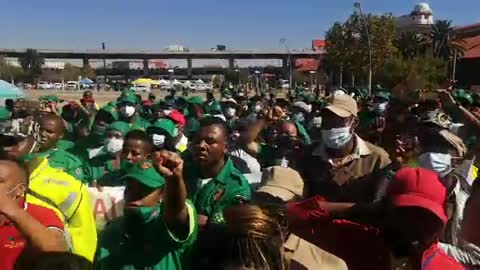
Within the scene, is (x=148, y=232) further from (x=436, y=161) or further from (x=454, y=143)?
(x=454, y=143)

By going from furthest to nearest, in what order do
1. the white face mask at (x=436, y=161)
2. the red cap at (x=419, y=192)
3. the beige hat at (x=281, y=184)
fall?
the white face mask at (x=436, y=161) < the beige hat at (x=281, y=184) < the red cap at (x=419, y=192)

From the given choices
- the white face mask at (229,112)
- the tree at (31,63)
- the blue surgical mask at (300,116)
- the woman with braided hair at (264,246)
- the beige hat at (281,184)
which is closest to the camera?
the woman with braided hair at (264,246)

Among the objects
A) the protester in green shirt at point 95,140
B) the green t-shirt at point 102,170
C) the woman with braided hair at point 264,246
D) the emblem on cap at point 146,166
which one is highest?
the emblem on cap at point 146,166

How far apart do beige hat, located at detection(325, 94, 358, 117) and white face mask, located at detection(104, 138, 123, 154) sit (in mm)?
2446

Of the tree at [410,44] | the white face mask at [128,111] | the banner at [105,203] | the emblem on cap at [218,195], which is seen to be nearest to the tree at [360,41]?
the tree at [410,44]

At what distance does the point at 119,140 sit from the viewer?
6.75 m

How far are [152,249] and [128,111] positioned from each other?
21.7 feet

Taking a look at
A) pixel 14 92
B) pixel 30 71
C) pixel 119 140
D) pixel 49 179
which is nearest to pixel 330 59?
pixel 14 92

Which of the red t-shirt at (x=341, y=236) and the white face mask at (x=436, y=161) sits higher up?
the white face mask at (x=436, y=161)

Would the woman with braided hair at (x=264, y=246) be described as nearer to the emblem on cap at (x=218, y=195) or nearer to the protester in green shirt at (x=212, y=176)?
the protester in green shirt at (x=212, y=176)

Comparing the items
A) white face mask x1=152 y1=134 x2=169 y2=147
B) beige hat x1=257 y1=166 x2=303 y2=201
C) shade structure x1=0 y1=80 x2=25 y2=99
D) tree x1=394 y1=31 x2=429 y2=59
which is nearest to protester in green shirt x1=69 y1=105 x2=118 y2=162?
white face mask x1=152 y1=134 x2=169 y2=147

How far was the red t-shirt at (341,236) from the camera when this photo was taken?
3131mm

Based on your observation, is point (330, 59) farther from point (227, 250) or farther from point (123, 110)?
point (227, 250)

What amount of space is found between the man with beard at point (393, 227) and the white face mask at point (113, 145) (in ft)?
11.8
